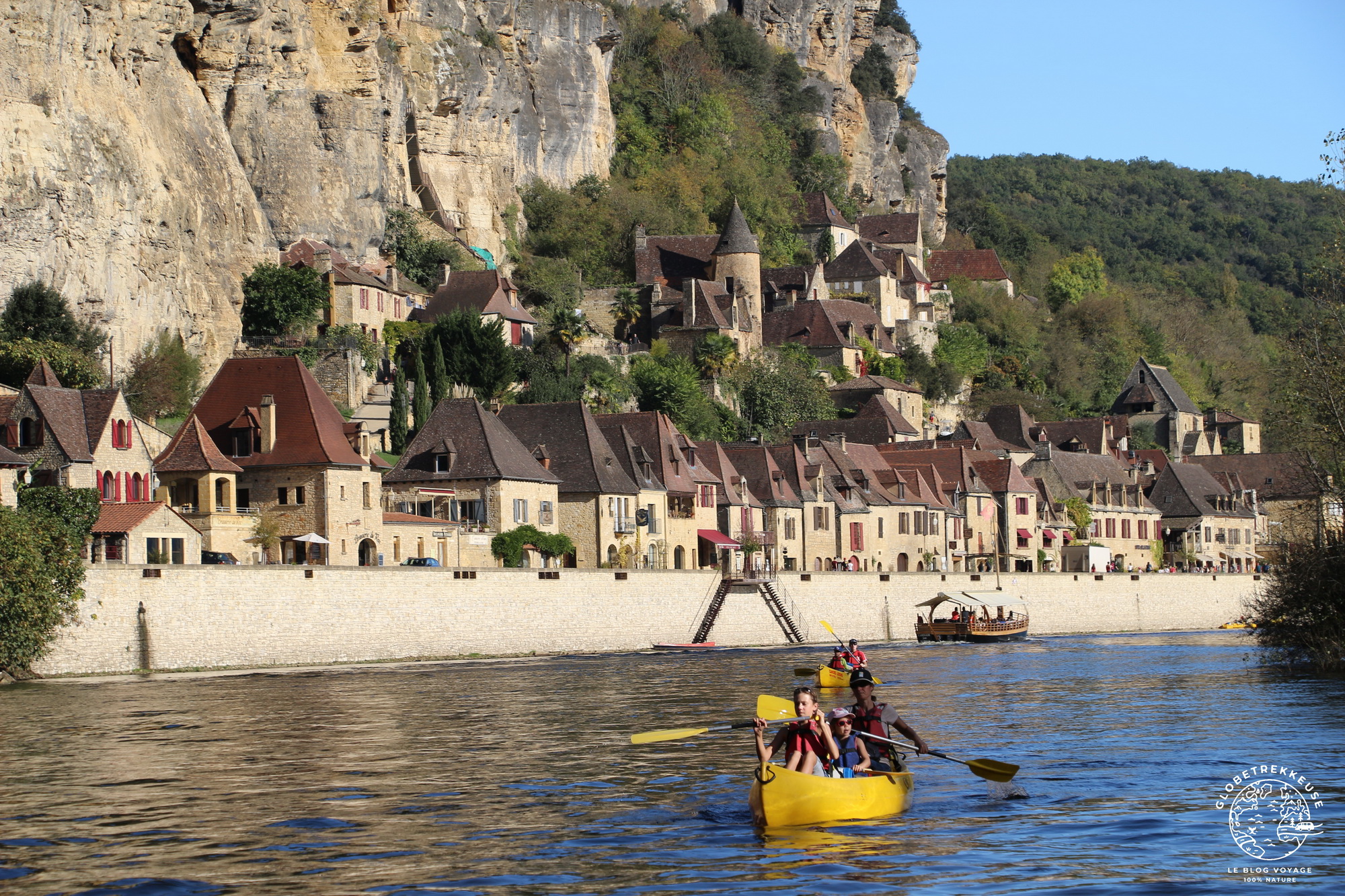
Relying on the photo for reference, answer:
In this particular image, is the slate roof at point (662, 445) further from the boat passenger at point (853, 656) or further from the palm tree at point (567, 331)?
the boat passenger at point (853, 656)

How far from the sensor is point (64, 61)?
59688 millimetres

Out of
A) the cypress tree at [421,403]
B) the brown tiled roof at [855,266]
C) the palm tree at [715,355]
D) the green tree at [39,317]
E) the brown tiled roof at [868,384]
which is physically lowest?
the cypress tree at [421,403]

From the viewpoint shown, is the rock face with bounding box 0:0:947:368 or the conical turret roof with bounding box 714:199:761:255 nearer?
the rock face with bounding box 0:0:947:368

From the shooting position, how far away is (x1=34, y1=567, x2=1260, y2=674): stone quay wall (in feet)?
137

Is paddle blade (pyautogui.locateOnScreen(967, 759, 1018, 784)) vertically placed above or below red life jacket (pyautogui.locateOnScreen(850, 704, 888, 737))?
below

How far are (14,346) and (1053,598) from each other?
4136 cm

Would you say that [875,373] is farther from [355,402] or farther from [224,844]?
[224,844]

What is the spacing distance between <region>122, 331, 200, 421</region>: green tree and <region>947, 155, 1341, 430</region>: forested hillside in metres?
59.9

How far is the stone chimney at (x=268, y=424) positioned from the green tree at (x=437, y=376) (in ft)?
49.6

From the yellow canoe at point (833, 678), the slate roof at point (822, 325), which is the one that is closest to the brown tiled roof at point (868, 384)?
the slate roof at point (822, 325)

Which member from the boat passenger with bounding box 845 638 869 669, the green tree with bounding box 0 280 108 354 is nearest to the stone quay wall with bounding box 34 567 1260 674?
the boat passenger with bounding box 845 638 869 669

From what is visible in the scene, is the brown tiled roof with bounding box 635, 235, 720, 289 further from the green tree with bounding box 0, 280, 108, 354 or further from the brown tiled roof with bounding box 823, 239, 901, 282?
the green tree with bounding box 0, 280, 108, 354

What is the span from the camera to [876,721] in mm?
22688

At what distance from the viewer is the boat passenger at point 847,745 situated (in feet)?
71.4
